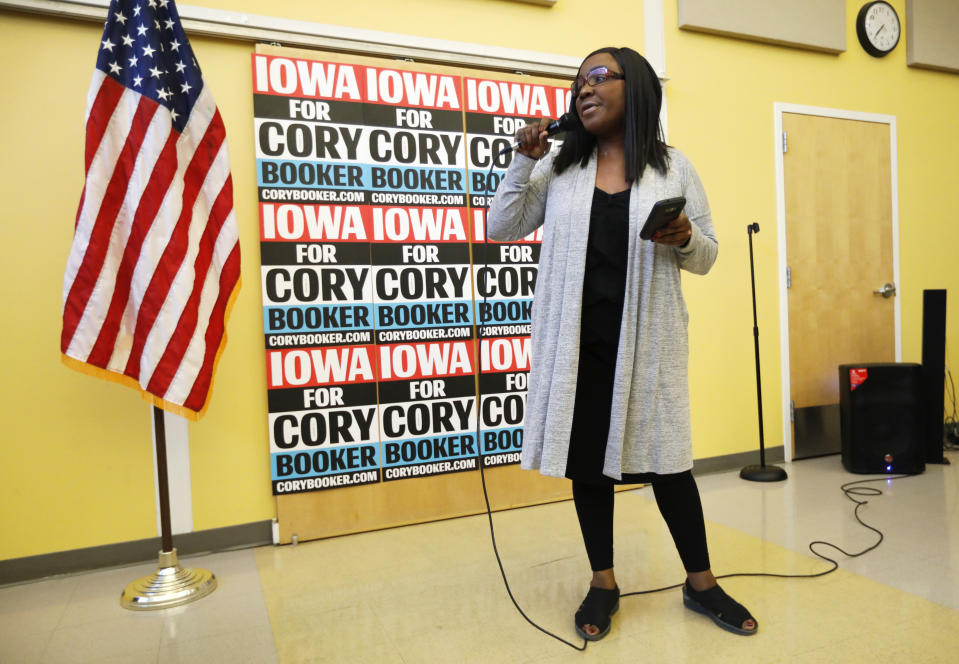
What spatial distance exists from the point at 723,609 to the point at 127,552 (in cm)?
206

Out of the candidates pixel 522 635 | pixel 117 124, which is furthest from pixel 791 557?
pixel 117 124

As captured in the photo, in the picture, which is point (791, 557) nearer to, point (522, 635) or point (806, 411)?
point (522, 635)

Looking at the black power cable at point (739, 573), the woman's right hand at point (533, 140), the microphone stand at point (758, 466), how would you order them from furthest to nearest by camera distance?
the microphone stand at point (758, 466)
the black power cable at point (739, 573)
the woman's right hand at point (533, 140)

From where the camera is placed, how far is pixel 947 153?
412cm

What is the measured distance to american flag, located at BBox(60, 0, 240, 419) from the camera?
1.98 meters

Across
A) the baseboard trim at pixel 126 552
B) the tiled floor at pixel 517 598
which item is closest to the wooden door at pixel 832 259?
the tiled floor at pixel 517 598

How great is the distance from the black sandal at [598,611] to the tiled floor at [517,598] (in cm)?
3

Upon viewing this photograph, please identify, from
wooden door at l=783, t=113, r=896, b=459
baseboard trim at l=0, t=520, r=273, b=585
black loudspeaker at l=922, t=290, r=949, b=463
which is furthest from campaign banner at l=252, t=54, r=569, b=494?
black loudspeaker at l=922, t=290, r=949, b=463

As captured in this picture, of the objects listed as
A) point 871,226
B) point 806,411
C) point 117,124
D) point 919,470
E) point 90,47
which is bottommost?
point 919,470

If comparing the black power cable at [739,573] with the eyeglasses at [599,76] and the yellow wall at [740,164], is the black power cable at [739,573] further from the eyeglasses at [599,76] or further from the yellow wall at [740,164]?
the yellow wall at [740,164]

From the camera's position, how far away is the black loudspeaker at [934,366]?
3451mm

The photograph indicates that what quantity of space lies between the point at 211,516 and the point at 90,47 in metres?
1.79

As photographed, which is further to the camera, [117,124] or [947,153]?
[947,153]

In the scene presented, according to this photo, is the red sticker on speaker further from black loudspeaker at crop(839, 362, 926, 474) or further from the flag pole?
the flag pole
